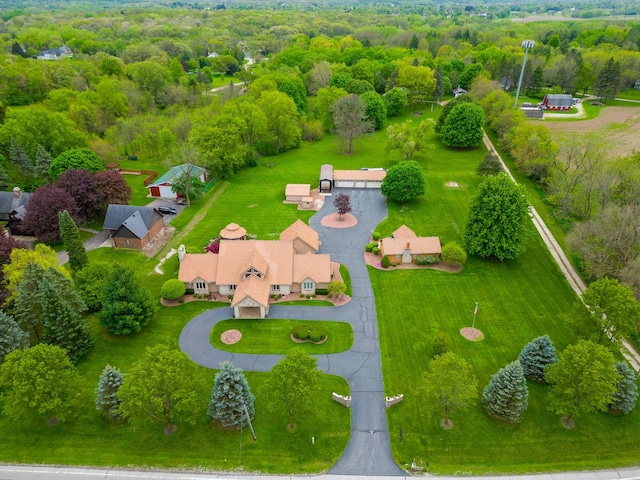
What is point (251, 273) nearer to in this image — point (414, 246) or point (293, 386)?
point (293, 386)

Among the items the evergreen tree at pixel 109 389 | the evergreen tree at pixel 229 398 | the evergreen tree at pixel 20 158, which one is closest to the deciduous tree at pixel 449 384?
the evergreen tree at pixel 229 398

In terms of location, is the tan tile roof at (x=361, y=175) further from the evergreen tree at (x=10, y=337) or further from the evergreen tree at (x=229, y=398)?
the evergreen tree at (x=10, y=337)

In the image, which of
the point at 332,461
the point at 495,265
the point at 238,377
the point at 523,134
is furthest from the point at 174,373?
the point at 523,134

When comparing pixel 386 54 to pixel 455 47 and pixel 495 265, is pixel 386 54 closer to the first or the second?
pixel 455 47

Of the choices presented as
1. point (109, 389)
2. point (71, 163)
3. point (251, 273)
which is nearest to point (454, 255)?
point (251, 273)

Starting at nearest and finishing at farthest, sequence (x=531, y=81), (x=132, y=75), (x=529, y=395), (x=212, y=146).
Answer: (x=529, y=395) < (x=212, y=146) < (x=132, y=75) < (x=531, y=81)
